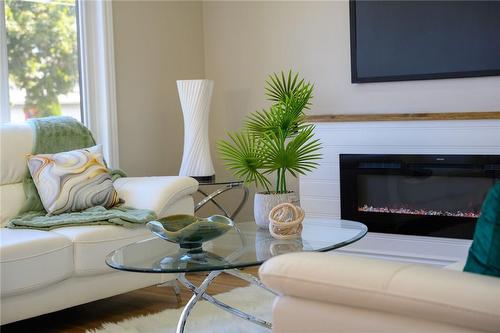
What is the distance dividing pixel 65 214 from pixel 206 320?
882mm

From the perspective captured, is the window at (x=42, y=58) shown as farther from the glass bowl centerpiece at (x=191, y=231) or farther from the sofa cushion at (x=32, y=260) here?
the glass bowl centerpiece at (x=191, y=231)

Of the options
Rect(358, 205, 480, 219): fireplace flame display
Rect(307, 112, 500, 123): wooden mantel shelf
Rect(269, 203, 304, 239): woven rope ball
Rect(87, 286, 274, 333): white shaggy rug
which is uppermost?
Rect(307, 112, 500, 123): wooden mantel shelf

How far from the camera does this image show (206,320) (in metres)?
3.48

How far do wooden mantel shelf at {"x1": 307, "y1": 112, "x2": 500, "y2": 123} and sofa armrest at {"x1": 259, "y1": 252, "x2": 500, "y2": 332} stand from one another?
2.48 meters

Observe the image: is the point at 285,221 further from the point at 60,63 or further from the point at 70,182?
the point at 60,63

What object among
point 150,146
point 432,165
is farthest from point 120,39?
point 432,165

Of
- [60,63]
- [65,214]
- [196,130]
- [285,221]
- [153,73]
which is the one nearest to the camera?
[285,221]

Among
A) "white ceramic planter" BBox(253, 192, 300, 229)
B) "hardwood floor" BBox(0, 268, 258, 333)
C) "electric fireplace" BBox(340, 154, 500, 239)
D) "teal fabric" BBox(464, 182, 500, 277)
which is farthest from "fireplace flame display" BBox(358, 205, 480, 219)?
→ "teal fabric" BBox(464, 182, 500, 277)

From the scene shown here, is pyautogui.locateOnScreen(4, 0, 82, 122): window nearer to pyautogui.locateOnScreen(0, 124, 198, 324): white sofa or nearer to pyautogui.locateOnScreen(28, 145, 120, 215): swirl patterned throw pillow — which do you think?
pyautogui.locateOnScreen(0, 124, 198, 324): white sofa

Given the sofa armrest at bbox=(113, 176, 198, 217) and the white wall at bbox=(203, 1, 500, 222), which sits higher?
the white wall at bbox=(203, 1, 500, 222)

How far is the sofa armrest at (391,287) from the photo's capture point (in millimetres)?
1600

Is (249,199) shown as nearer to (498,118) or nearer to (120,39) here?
(120,39)

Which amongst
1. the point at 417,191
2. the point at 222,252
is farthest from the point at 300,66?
the point at 222,252

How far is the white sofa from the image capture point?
3.17 m
